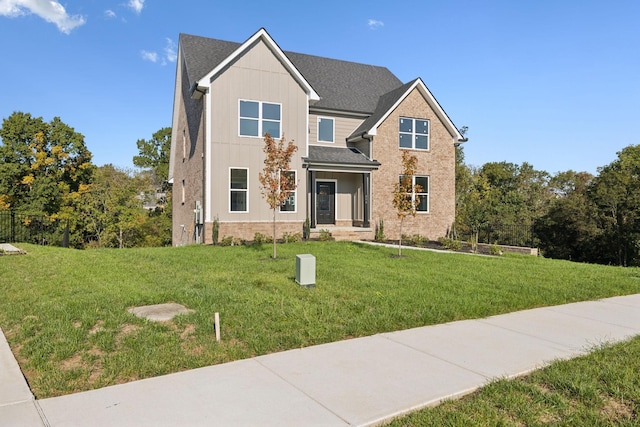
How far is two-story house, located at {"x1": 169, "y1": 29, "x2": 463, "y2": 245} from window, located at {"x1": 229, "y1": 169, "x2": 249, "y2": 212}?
42 mm

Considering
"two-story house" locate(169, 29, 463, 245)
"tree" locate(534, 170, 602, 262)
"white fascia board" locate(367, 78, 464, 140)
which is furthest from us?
"tree" locate(534, 170, 602, 262)

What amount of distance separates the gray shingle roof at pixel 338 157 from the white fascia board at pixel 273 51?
2570 mm

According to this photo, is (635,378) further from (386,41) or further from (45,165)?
(45,165)

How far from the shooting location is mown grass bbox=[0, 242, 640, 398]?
4656 mm

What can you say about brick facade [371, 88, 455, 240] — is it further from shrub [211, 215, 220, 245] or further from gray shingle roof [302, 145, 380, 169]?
shrub [211, 215, 220, 245]

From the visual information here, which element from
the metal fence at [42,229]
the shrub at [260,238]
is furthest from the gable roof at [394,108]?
the metal fence at [42,229]

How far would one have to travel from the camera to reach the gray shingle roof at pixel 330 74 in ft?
64.6

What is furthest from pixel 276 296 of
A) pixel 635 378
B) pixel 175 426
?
pixel 635 378

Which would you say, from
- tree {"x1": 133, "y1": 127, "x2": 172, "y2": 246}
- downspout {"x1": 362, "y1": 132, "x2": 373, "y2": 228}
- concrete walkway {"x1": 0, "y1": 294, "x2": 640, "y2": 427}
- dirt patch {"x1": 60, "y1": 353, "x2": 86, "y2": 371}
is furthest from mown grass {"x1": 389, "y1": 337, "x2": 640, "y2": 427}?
tree {"x1": 133, "y1": 127, "x2": 172, "y2": 246}

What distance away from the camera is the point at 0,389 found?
12.3 feet

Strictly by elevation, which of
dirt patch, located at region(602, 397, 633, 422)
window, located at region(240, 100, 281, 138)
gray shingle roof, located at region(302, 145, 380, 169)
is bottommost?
dirt patch, located at region(602, 397, 633, 422)

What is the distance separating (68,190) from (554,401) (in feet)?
137

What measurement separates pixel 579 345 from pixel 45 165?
42.1 metres

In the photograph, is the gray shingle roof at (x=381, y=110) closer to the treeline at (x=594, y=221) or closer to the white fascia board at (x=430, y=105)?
the white fascia board at (x=430, y=105)
